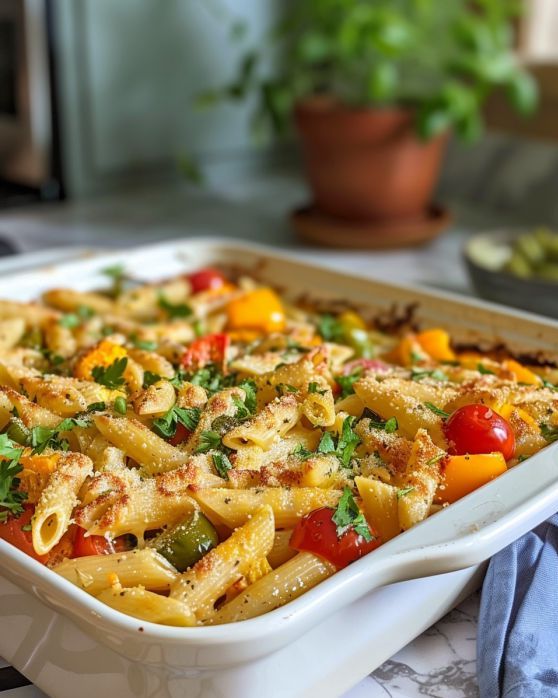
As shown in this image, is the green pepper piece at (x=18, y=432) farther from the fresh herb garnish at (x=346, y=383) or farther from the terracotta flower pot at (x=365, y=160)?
the terracotta flower pot at (x=365, y=160)

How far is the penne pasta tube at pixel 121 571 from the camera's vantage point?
910 mm

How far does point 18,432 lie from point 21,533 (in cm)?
18

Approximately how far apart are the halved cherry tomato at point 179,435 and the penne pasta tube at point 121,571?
223 millimetres

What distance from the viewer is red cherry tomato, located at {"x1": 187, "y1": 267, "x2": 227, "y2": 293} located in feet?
6.14

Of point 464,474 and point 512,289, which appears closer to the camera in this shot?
point 464,474

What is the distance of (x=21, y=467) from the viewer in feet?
3.44

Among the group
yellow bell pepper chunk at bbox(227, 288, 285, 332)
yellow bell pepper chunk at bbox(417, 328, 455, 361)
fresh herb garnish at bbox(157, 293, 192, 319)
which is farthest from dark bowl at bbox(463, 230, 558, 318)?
fresh herb garnish at bbox(157, 293, 192, 319)

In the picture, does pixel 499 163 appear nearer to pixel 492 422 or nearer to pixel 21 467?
pixel 492 422

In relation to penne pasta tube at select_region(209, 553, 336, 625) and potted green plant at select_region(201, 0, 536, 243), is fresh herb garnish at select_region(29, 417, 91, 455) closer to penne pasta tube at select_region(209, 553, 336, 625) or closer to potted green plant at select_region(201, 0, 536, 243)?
penne pasta tube at select_region(209, 553, 336, 625)

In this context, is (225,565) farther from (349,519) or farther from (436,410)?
(436,410)

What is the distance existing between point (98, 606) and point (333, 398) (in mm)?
527

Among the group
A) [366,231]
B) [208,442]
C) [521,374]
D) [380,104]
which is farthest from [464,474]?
[380,104]

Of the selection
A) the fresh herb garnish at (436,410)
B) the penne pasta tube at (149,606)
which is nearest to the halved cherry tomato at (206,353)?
the fresh herb garnish at (436,410)

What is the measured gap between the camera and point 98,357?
1363 mm
